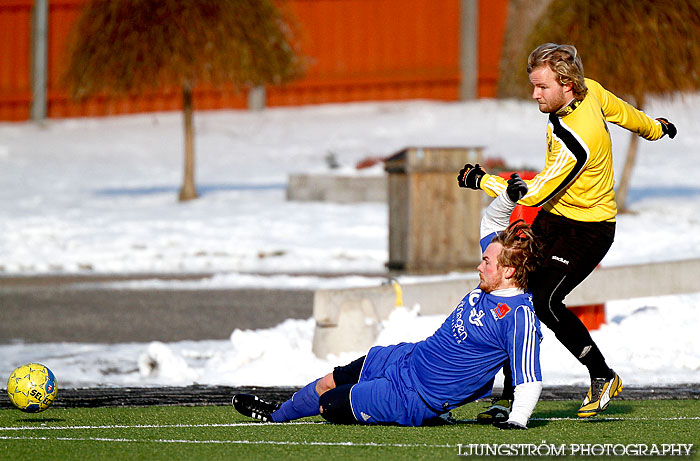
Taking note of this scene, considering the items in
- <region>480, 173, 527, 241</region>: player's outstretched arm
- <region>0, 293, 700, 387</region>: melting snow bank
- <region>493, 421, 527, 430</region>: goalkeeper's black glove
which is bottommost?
<region>0, 293, 700, 387</region>: melting snow bank

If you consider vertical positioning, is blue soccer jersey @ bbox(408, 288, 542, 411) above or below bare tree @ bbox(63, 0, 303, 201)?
below

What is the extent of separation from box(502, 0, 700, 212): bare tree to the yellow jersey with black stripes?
1077 centimetres

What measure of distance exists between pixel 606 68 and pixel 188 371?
10445 mm

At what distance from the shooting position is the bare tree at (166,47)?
1977 centimetres

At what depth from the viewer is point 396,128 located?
29312 mm

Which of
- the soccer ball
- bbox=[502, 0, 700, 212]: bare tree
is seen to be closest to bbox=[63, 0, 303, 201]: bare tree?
bbox=[502, 0, 700, 212]: bare tree

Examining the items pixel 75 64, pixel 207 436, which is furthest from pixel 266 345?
pixel 75 64

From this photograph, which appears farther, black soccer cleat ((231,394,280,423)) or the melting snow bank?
the melting snow bank

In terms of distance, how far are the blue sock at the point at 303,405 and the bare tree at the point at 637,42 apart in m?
11.6

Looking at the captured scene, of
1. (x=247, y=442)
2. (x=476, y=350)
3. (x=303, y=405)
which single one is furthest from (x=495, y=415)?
(x=247, y=442)

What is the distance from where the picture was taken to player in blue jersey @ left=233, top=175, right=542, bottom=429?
5043 millimetres

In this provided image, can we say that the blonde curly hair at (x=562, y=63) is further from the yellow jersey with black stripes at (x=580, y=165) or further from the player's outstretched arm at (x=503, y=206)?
the player's outstretched arm at (x=503, y=206)

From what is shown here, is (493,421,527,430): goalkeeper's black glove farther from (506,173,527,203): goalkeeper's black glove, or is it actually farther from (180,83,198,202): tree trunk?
(180,83,198,202): tree trunk

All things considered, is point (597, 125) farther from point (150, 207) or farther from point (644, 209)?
point (150, 207)
